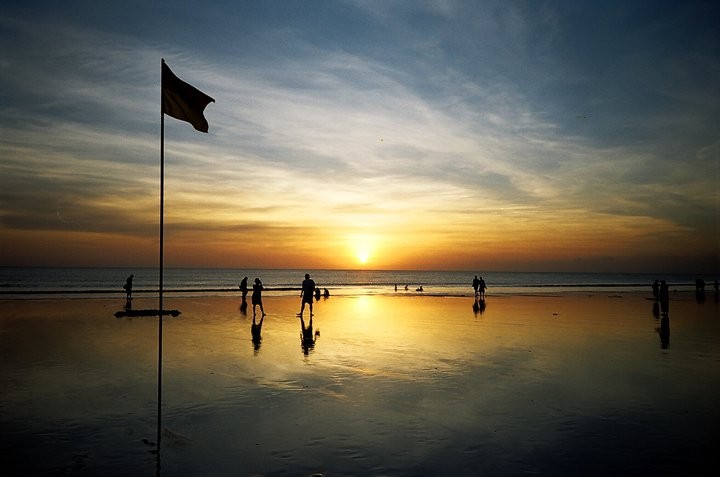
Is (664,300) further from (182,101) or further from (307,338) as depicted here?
(182,101)

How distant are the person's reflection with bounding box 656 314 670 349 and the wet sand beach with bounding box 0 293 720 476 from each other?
0.24m

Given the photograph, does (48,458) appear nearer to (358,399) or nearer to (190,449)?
(190,449)

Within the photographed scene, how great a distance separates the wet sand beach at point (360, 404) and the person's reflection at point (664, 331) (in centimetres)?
24

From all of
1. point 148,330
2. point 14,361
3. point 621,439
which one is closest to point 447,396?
point 621,439

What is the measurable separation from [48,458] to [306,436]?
352 cm

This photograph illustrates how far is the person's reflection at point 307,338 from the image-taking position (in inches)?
629

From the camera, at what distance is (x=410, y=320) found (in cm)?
2481

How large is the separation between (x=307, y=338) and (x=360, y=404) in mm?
8863

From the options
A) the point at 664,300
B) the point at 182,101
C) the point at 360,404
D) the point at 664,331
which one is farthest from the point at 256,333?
the point at 664,300

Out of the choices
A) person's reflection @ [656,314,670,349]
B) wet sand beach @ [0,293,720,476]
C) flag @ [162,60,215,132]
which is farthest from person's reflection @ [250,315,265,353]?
person's reflection @ [656,314,670,349]

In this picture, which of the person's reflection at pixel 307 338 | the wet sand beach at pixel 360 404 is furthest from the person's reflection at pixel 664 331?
the person's reflection at pixel 307 338

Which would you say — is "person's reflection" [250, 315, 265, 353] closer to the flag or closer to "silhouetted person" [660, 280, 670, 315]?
the flag

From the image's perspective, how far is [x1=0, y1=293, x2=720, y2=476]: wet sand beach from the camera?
22.8ft

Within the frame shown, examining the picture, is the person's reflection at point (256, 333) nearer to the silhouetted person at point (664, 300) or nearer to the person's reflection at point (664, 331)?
the person's reflection at point (664, 331)
